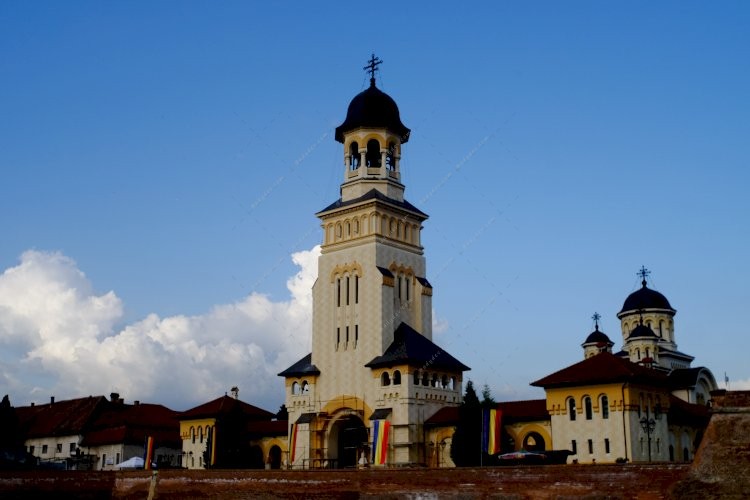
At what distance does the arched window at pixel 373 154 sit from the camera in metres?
65.9

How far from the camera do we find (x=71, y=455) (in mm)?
71500

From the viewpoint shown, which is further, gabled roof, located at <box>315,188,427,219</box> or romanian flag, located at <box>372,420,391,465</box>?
gabled roof, located at <box>315,188,427,219</box>

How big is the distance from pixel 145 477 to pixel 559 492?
2551cm

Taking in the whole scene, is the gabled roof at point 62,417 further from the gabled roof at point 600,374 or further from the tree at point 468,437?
the gabled roof at point 600,374

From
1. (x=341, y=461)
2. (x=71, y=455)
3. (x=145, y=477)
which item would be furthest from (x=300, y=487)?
(x=71, y=455)

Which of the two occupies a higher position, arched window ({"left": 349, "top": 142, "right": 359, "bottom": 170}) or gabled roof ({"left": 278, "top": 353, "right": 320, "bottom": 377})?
arched window ({"left": 349, "top": 142, "right": 359, "bottom": 170})

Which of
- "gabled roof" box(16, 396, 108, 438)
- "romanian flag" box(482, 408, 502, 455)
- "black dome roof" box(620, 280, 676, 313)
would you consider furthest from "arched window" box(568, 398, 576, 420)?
"gabled roof" box(16, 396, 108, 438)

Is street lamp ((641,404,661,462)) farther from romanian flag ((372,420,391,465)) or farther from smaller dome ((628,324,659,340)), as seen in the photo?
smaller dome ((628,324,659,340))

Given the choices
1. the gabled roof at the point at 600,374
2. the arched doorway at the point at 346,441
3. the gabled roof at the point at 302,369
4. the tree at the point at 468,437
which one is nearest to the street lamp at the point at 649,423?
the gabled roof at the point at 600,374

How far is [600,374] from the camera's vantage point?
165 ft

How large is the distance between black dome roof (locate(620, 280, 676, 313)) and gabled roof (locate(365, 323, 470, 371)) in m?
31.3

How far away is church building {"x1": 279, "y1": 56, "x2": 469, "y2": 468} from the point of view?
5753cm

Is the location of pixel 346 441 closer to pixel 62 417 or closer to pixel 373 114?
pixel 373 114

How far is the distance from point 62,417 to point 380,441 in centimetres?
3604
